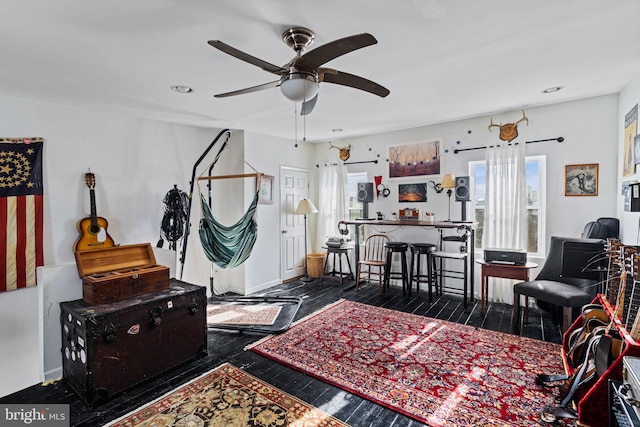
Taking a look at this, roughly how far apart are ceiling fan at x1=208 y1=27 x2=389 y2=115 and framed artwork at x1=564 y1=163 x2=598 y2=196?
297 centimetres

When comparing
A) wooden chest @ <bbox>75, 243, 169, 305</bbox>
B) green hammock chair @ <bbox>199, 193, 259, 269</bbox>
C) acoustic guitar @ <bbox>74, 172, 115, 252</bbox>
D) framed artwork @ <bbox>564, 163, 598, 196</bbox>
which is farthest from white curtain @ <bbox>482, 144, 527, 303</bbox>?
acoustic guitar @ <bbox>74, 172, 115, 252</bbox>

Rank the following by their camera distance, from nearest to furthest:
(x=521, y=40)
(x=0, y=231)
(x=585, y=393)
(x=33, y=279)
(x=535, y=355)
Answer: (x=585, y=393) → (x=521, y=40) → (x=535, y=355) → (x=0, y=231) → (x=33, y=279)

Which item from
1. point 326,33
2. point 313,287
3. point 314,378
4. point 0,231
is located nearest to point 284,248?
point 313,287

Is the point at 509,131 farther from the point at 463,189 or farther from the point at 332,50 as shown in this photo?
the point at 332,50

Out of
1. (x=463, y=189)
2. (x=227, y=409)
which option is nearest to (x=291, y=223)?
(x=463, y=189)

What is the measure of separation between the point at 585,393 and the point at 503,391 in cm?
51

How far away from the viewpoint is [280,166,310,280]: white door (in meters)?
5.40

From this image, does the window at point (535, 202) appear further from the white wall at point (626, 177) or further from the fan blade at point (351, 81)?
the fan blade at point (351, 81)

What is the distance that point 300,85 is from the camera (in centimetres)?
188

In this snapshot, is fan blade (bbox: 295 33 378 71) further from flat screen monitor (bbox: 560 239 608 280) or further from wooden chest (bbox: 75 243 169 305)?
flat screen monitor (bbox: 560 239 608 280)

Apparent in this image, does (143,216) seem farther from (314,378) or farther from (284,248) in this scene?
(314,378)

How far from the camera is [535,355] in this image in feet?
9.05

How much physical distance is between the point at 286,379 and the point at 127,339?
1236mm

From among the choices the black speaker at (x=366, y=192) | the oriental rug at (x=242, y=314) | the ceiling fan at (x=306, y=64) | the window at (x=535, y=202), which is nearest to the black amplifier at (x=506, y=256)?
the window at (x=535, y=202)
